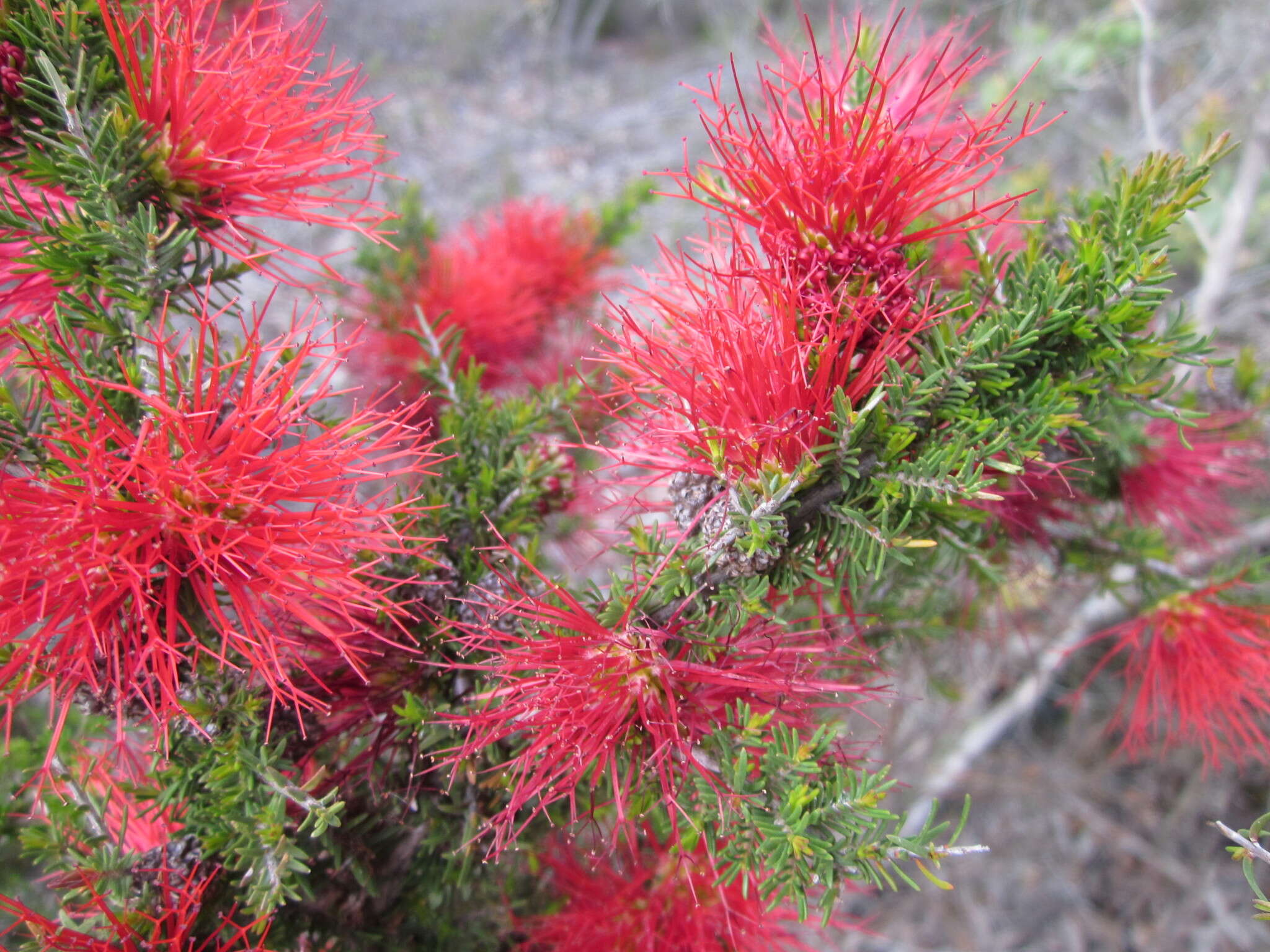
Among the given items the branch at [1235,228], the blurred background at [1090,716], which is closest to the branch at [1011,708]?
the blurred background at [1090,716]

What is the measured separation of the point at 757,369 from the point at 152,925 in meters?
0.78

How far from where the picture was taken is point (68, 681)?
0.62 meters

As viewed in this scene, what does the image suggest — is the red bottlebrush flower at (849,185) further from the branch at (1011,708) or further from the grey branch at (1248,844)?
the branch at (1011,708)

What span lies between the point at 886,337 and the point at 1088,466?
1.58 ft

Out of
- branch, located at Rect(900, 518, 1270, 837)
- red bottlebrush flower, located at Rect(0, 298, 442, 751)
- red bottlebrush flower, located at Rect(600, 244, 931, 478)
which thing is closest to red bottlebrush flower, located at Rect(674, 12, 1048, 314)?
red bottlebrush flower, located at Rect(600, 244, 931, 478)

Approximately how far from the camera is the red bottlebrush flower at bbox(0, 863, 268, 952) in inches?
25.7

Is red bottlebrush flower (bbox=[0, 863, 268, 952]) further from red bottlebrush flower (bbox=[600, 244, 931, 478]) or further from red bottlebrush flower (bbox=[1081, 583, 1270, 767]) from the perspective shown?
red bottlebrush flower (bbox=[1081, 583, 1270, 767])

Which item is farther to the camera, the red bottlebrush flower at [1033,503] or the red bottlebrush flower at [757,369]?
the red bottlebrush flower at [1033,503]

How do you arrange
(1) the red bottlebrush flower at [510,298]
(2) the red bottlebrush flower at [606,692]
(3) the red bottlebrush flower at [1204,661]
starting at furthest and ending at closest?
(1) the red bottlebrush flower at [510,298] → (3) the red bottlebrush flower at [1204,661] → (2) the red bottlebrush flower at [606,692]

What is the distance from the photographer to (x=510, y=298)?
140 centimetres

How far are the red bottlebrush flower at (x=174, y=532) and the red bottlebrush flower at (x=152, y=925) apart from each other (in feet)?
0.59

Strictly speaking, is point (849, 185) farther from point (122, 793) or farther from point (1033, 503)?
point (122, 793)

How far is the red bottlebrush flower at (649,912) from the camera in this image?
0.86 m

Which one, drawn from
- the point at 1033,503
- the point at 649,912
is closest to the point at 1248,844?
the point at 1033,503
